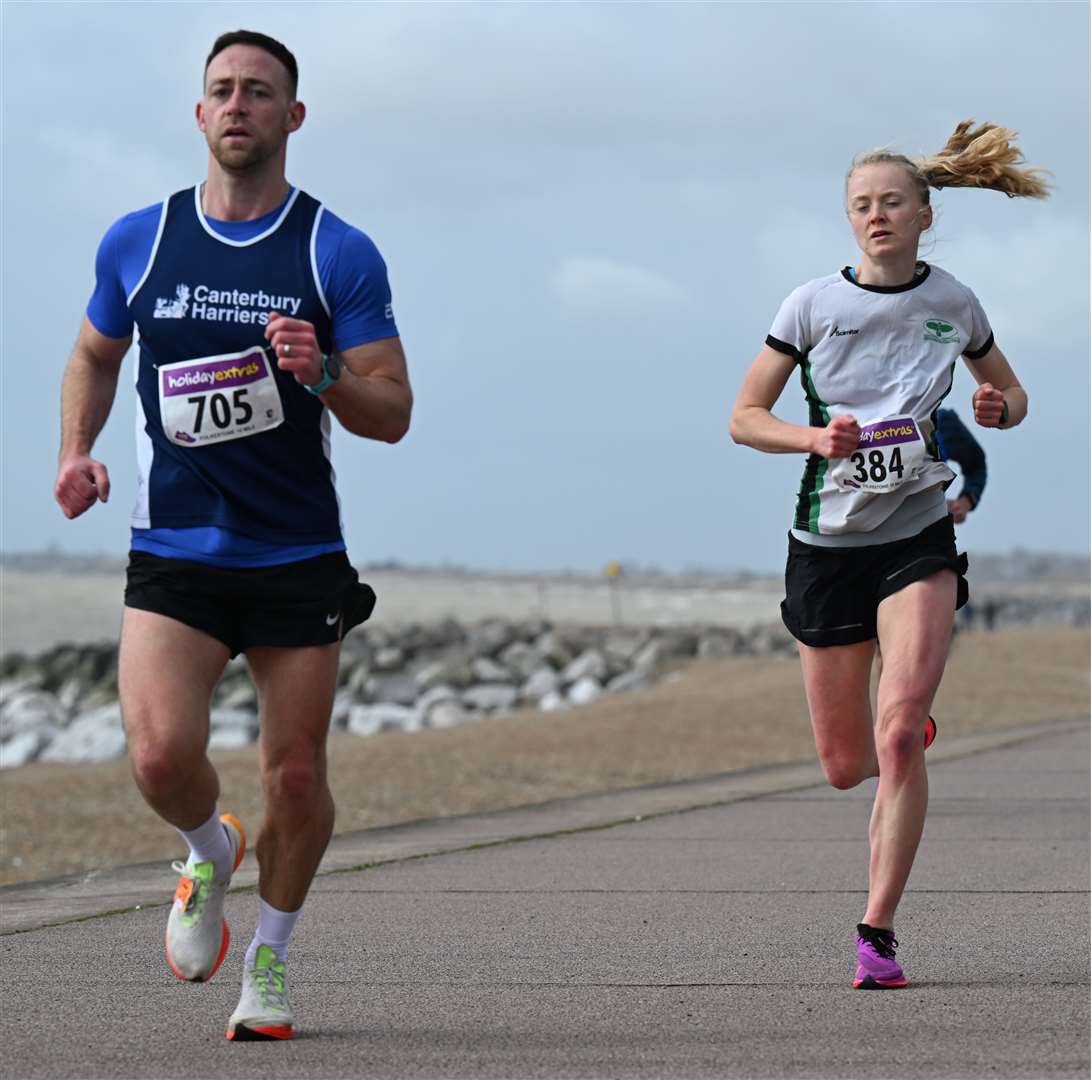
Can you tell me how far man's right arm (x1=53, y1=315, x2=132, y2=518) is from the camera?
542cm

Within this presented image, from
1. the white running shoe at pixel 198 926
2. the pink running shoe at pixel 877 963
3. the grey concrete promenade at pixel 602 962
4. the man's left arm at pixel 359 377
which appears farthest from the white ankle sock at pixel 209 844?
the pink running shoe at pixel 877 963

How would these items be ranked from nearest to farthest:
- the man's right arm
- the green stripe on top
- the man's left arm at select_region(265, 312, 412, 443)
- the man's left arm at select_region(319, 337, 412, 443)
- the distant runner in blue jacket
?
the man's left arm at select_region(265, 312, 412, 443)
the man's left arm at select_region(319, 337, 412, 443)
the man's right arm
the green stripe on top
the distant runner in blue jacket

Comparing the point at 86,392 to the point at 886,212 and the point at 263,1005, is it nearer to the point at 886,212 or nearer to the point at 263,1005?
the point at 263,1005

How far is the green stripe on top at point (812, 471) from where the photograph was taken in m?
6.30

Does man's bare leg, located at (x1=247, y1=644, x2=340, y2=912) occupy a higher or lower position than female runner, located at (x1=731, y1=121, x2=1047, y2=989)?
lower

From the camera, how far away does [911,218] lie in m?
6.22

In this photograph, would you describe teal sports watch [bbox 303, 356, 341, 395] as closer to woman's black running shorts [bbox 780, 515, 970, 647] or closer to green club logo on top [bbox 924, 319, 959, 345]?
woman's black running shorts [bbox 780, 515, 970, 647]

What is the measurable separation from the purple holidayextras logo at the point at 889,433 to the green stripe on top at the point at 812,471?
0.71 ft

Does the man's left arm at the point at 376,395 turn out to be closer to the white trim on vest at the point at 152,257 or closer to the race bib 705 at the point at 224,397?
the race bib 705 at the point at 224,397

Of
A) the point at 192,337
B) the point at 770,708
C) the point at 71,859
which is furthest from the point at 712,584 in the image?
the point at 192,337

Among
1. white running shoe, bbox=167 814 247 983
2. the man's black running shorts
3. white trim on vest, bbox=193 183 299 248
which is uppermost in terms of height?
white trim on vest, bbox=193 183 299 248

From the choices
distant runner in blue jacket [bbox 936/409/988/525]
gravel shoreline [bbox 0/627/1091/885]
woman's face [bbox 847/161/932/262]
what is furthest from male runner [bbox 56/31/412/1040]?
distant runner in blue jacket [bbox 936/409/988/525]

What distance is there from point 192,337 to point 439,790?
10.0 m

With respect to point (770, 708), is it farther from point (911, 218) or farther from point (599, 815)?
point (911, 218)
